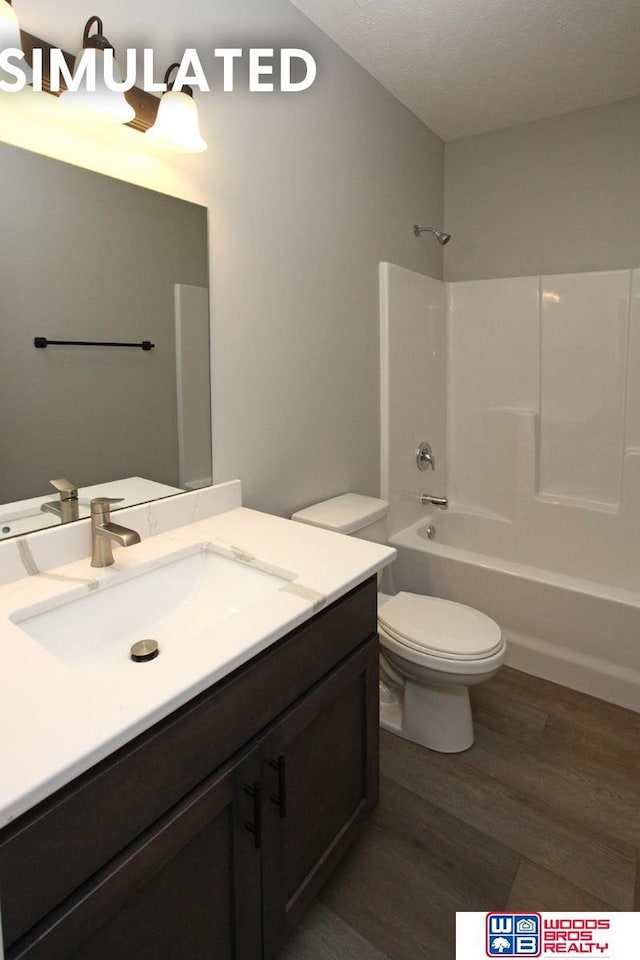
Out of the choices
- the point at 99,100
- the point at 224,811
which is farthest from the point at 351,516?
the point at 99,100

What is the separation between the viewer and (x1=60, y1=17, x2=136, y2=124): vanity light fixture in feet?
3.92

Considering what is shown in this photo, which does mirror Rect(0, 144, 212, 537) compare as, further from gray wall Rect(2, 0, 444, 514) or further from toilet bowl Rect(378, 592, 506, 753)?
toilet bowl Rect(378, 592, 506, 753)

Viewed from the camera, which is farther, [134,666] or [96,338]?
[96,338]

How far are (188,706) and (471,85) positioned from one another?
2.66 m

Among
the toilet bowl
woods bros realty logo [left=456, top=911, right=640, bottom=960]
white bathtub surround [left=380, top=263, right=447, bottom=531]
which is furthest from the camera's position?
white bathtub surround [left=380, top=263, right=447, bottom=531]

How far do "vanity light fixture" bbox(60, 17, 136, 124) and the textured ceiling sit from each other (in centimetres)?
93

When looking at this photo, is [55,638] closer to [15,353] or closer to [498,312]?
[15,353]

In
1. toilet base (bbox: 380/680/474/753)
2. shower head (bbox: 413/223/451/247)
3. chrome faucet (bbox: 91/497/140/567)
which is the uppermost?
shower head (bbox: 413/223/451/247)

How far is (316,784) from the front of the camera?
1.22 metres

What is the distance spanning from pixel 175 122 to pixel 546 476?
232cm

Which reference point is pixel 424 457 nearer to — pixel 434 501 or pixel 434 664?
pixel 434 501

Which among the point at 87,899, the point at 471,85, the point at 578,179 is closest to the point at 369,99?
the point at 471,85

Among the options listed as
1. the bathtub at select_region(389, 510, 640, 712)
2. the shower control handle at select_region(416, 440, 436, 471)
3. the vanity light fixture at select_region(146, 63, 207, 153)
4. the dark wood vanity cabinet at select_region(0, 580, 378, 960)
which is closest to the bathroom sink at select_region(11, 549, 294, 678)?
the dark wood vanity cabinet at select_region(0, 580, 378, 960)

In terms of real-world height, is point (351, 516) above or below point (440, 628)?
above
